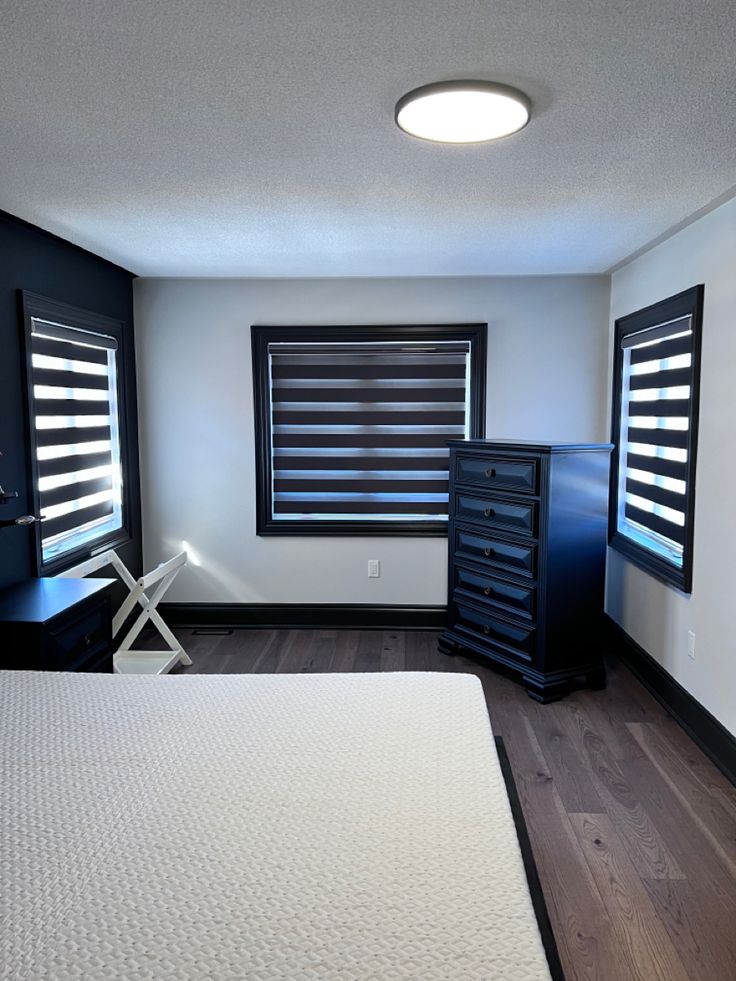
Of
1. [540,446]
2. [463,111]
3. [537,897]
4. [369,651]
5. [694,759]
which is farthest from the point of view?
[369,651]

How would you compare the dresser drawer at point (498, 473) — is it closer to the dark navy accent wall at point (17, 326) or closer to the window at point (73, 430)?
the window at point (73, 430)

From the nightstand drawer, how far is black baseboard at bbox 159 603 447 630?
173 cm

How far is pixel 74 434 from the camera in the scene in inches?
150

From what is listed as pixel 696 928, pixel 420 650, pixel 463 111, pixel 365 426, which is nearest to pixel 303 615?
pixel 420 650

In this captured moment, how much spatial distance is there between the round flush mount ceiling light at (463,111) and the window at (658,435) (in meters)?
1.57

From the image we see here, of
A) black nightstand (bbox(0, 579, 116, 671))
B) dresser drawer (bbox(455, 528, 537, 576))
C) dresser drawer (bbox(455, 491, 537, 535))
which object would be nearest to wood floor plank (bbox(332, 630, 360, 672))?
dresser drawer (bbox(455, 528, 537, 576))

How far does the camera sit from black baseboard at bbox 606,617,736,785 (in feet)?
9.35

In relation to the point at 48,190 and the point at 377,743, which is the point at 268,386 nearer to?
the point at 48,190

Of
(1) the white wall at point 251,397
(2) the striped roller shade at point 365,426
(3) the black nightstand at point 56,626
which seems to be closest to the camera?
(3) the black nightstand at point 56,626

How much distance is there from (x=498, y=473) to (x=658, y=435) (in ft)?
2.78

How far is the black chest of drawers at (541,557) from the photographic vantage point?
3.54m

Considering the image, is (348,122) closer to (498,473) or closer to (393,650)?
(498,473)

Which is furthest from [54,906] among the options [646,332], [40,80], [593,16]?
[646,332]

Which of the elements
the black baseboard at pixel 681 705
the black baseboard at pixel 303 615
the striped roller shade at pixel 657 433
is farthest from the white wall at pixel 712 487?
the black baseboard at pixel 303 615
